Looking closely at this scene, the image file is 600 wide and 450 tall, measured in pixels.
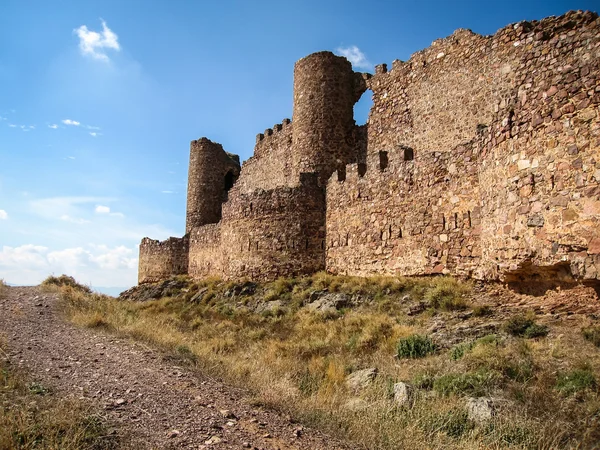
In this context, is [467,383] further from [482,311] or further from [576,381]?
[482,311]

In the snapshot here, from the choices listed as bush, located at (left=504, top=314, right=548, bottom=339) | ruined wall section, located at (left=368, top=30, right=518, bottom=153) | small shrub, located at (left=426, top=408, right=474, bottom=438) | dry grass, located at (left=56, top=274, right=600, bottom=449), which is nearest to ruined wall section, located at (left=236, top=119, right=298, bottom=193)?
ruined wall section, located at (left=368, top=30, right=518, bottom=153)

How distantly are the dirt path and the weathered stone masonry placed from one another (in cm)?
509

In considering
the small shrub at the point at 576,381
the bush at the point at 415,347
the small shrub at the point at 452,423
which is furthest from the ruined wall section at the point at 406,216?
the small shrub at the point at 452,423

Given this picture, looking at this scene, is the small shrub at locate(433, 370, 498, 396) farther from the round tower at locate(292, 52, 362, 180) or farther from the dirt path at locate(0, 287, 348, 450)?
the round tower at locate(292, 52, 362, 180)

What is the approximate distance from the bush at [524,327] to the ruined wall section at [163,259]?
64.8 feet

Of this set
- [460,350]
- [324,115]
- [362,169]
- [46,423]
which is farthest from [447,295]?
[324,115]

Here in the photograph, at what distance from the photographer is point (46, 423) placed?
14.6 feet

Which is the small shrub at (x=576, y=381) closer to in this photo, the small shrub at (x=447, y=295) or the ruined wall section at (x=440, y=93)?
the small shrub at (x=447, y=295)

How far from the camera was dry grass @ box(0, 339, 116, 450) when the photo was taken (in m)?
4.16

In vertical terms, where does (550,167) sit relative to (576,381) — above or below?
Result: above

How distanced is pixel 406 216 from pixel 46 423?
1042 centimetres

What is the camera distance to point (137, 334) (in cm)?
973

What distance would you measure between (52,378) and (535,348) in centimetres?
661

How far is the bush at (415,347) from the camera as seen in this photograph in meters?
8.43
